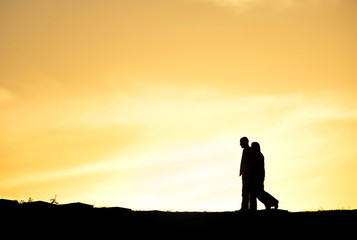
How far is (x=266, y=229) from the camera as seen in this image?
42.7 ft

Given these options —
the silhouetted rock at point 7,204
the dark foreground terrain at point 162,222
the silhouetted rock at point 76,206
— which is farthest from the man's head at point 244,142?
the silhouetted rock at point 7,204

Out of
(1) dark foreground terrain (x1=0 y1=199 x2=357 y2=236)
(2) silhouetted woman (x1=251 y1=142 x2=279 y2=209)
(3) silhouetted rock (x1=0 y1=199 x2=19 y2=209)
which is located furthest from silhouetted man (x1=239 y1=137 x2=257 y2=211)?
(3) silhouetted rock (x1=0 y1=199 x2=19 y2=209)

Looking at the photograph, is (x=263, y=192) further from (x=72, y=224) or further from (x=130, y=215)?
(x=72, y=224)

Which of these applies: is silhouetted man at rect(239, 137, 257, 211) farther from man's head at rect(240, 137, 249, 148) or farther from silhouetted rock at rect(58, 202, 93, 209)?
silhouetted rock at rect(58, 202, 93, 209)

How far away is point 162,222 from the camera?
14.2 m

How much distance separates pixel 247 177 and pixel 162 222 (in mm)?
4071

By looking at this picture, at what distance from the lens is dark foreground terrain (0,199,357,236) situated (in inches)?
510

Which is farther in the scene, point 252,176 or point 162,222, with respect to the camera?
point 252,176

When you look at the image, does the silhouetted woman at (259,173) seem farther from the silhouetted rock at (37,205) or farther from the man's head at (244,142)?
the silhouetted rock at (37,205)

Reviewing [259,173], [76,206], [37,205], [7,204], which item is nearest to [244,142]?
[259,173]

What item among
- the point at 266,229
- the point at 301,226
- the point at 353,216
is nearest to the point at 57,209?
the point at 266,229

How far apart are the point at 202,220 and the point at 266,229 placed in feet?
7.16

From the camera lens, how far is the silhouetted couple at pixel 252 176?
16469mm

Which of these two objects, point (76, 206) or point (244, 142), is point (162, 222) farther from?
point (244, 142)
